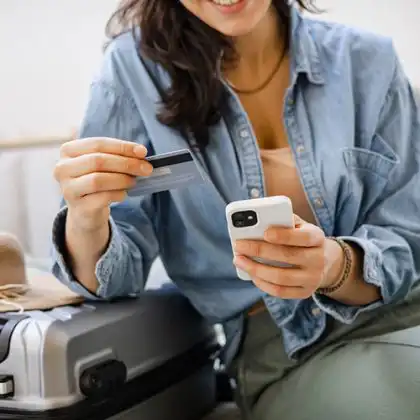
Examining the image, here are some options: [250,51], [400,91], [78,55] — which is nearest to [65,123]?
[78,55]

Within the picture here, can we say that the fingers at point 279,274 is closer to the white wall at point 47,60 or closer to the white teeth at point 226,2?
the white teeth at point 226,2

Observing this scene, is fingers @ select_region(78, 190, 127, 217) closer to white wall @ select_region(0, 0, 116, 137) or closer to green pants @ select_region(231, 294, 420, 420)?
green pants @ select_region(231, 294, 420, 420)

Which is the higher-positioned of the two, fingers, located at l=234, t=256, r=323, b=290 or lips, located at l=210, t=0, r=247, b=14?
lips, located at l=210, t=0, r=247, b=14

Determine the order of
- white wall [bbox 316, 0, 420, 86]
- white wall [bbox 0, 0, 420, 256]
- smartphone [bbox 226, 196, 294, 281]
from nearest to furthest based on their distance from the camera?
smartphone [bbox 226, 196, 294, 281] < white wall [bbox 316, 0, 420, 86] < white wall [bbox 0, 0, 420, 256]

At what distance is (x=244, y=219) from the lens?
67cm

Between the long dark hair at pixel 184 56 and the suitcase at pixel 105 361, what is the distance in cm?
22

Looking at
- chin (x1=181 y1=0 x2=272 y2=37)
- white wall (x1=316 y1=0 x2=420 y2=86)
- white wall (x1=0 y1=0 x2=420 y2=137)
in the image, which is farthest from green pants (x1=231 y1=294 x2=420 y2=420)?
white wall (x1=0 y1=0 x2=420 y2=137)

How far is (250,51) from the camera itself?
3.18 ft

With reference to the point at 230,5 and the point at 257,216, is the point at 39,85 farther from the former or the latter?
the point at 257,216

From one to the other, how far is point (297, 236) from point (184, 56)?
1.05 feet

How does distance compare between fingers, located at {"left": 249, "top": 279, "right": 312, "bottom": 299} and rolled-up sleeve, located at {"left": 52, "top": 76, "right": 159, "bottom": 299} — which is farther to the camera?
rolled-up sleeve, located at {"left": 52, "top": 76, "right": 159, "bottom": 299}

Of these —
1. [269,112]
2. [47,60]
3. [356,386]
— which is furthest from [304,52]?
[47,60]

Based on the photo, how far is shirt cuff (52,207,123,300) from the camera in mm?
833

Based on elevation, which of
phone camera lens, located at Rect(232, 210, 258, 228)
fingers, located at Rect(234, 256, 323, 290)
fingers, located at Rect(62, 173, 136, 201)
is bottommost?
fingers, located at Rect(234, 256, 323, 290)
